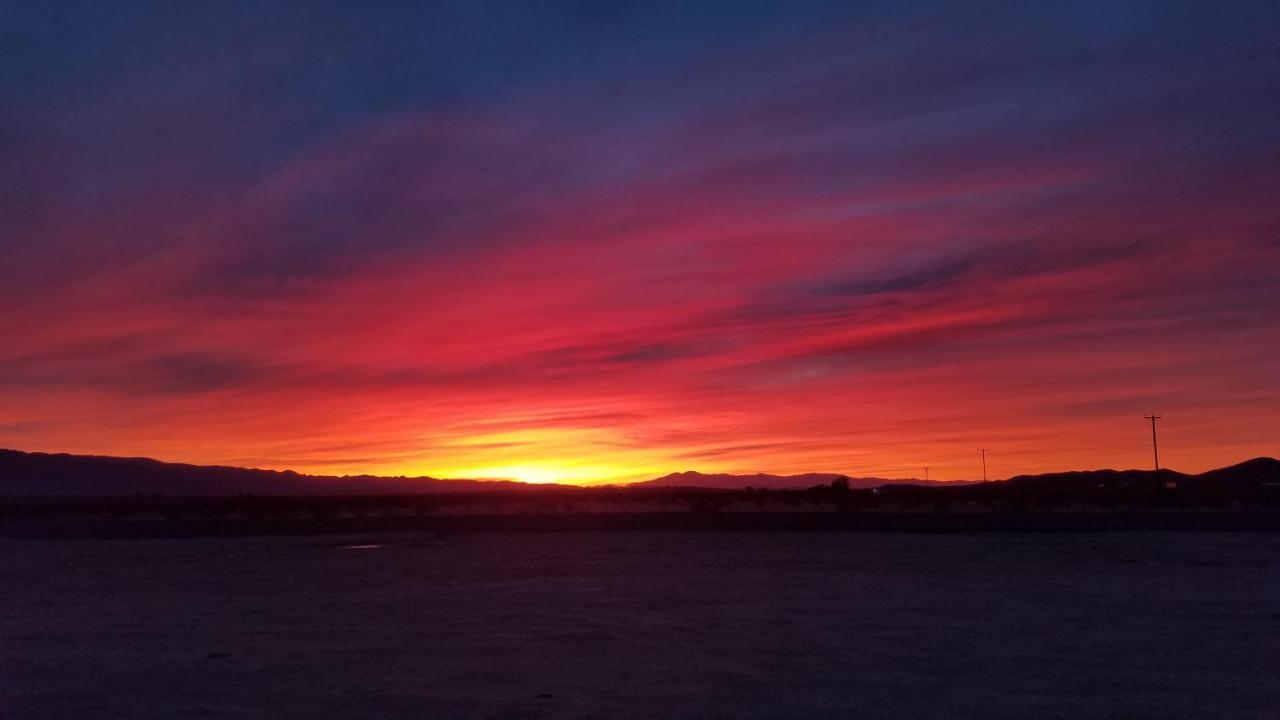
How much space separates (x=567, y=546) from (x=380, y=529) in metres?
13.2

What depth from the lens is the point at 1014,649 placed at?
12211 mm

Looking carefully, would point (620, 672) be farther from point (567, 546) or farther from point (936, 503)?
point (936, 503)

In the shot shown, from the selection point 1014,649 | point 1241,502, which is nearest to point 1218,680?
point 1014,649

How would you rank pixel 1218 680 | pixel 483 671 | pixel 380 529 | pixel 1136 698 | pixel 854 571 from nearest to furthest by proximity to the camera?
pixel 1136 698 < pixel 1218 680 < pixel 483 671 < pixel 854 571 < pixel 380 529

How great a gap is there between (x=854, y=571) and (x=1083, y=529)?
1481cm

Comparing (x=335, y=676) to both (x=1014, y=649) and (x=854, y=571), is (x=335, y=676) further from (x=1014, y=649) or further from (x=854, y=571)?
(x=854, y=571)

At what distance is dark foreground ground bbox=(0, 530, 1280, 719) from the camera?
9.73 meters

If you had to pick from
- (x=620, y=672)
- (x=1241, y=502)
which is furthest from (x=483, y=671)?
(x=1241, y=502)

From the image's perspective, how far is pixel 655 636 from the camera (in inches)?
526

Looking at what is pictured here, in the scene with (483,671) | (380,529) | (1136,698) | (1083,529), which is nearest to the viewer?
(1136,698)

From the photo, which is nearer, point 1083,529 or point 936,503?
point 1083,529

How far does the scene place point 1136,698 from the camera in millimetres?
9641

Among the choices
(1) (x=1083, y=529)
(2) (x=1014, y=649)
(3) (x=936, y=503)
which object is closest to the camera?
(2) (x=1014, y=649)

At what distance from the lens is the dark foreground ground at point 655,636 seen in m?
9.73
